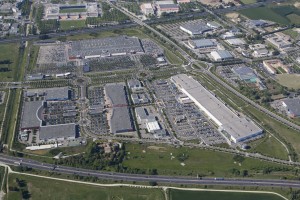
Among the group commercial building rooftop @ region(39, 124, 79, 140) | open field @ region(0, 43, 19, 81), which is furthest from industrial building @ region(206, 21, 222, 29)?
commercial building rooftop @ region(39, 124, 79, 140)

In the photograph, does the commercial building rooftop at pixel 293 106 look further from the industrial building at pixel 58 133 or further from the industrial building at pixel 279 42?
the industrial building at pixel 58 133

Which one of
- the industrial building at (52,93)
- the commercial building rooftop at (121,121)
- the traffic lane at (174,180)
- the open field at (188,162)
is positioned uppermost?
the industrial building at (52,93)

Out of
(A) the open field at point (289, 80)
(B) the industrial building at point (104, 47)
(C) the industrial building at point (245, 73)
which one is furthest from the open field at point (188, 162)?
(B) the industrial building at point (104, 47)

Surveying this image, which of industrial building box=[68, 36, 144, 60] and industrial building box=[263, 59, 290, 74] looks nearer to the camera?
industrial building box=[263, 59, 290, 74]

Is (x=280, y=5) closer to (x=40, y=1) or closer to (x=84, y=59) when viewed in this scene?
(x=84, y=59)

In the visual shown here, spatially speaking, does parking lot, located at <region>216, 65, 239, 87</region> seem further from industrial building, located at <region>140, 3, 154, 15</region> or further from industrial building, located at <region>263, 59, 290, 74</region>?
industrial building, located at <region>140, 3, 154, 15</region>

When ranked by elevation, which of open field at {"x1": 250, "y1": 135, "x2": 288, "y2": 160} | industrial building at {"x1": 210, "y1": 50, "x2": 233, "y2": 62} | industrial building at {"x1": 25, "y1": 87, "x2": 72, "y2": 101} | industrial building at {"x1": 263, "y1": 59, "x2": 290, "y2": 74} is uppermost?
industrial building at {"x1": 210, "y1": 50, "x2": 233, "y2": 62}

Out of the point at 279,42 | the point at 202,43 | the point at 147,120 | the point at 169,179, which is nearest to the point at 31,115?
the point at 147,120

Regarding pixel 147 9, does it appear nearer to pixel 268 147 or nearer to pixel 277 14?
pixel 277 14
